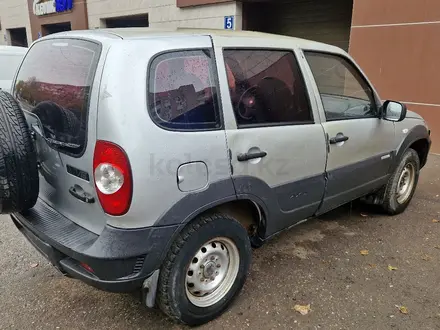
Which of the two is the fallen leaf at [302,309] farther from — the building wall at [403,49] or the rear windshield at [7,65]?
the rear windshield at [7,65]

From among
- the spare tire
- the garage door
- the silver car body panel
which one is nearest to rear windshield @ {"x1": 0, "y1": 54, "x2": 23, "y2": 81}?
the silver car body panel

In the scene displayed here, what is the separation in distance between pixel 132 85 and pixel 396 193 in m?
3.38

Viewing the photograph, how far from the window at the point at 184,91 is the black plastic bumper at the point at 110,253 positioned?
2.07 ft

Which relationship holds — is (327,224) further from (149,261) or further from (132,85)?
(132,85)

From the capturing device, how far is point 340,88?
351 cm

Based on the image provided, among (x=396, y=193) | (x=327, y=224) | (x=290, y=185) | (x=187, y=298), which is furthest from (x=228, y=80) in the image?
(x=396, y=193)

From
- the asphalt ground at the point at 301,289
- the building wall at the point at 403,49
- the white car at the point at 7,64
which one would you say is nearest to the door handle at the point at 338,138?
the asphalt ground at the point at 301,289

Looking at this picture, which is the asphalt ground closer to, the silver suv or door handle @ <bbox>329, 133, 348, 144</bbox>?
the silver suv

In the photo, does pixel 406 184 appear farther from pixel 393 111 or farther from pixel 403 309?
pixel 403 309

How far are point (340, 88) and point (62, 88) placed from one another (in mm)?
2438

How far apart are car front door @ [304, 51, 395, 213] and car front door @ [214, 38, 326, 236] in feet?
0.63

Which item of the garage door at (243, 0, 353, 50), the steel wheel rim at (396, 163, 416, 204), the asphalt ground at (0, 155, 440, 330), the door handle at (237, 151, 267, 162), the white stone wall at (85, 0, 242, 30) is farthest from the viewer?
the white stone wall at (85, 0, 242, 30)

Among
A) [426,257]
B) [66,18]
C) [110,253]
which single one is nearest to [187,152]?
[110,253]

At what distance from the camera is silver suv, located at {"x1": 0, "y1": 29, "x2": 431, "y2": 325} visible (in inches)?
79.4
